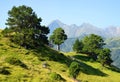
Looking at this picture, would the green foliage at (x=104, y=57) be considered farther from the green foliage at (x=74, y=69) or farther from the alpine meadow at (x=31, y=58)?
the green foliage at (x=74, y=69)

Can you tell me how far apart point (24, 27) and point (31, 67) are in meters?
26.0

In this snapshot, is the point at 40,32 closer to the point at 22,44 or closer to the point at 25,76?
the point at 22,44

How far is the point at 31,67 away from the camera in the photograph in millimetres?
81250

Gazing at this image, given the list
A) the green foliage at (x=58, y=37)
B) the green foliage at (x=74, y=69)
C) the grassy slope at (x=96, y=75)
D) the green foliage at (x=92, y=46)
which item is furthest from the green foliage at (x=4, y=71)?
the green foliage at (x=92, y=46)

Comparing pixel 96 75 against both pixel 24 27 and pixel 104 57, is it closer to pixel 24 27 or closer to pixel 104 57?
pixel 104 57

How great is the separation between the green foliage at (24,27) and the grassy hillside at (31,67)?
3040 mm

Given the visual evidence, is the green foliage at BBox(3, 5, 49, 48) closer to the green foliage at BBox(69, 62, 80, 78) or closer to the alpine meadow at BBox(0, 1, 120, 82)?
the alpine meadow at BBox(0, 1, 120, 82)

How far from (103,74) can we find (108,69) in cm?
1484

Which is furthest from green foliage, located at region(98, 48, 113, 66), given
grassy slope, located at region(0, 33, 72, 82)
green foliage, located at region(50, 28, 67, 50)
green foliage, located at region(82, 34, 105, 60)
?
grassy slope, located at region(0, 33, 72, 82)

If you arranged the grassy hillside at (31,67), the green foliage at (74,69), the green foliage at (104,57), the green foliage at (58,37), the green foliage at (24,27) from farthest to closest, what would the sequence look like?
the green foliage at (58,37), the green foliage at (104,57), the green foliage at (24,27), the green foliage at (74,69), the grassy hillside at (31,67)

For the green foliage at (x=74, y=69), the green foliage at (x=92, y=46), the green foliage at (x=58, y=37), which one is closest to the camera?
the green foliage at (x=74, y=69)

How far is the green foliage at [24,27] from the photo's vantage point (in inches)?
3898

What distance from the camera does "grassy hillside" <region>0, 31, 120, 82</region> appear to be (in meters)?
69.2

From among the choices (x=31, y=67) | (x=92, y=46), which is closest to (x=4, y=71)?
(x=31, y=67)
